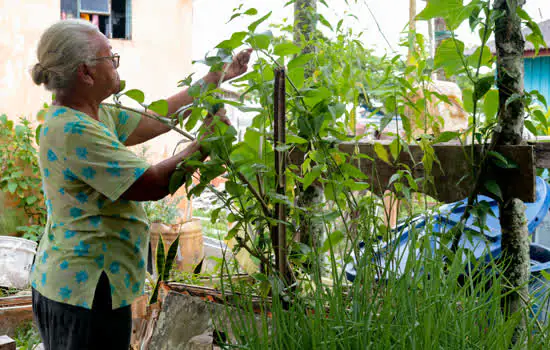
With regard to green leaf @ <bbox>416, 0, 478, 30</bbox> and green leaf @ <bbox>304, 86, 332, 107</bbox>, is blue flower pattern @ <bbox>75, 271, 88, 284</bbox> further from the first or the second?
green leaf @ <bbox>416, 0, 478, 30</bbox>

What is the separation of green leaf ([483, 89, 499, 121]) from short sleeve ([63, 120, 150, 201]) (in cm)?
100

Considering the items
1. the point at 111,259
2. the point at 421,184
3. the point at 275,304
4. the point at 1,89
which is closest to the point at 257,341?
the point at 275,304

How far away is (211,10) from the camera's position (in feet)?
25.1

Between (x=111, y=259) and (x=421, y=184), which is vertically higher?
(x=421, y=184)

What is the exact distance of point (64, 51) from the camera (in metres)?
1.63

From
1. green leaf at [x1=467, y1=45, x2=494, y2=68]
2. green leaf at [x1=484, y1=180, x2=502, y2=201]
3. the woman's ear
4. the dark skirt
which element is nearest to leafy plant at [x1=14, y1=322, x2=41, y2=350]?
the dark skirt

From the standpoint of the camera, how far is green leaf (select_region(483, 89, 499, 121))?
1588 millimetres

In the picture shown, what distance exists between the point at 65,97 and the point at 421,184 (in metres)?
1.15

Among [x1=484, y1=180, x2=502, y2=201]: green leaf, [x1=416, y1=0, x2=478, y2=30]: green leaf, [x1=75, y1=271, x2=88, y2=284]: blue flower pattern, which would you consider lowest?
[x1=75, y1=271, x2=88, y2=284]: blue flower pattern

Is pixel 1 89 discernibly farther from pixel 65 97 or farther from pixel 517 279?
pixel 517 279

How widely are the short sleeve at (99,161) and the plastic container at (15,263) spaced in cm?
317

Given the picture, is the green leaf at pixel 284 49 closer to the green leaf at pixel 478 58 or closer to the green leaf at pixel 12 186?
the green leaf at pixel 478 58

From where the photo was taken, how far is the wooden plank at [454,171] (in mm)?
1545

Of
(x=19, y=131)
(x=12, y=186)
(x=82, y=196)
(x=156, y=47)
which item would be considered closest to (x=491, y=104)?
(x=82, y=196)
